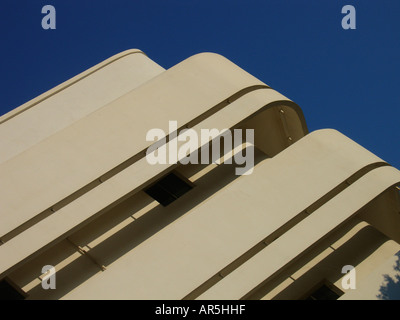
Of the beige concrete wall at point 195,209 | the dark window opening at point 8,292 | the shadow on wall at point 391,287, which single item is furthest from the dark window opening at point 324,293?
the dark window opening at point 8,292

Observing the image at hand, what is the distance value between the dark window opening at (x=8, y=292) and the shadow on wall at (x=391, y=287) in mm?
8006

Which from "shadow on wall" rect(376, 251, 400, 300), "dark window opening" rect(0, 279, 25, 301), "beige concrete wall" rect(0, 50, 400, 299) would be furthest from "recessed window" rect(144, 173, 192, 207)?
"shadow on wall" rect(376, 251, 400, 300)

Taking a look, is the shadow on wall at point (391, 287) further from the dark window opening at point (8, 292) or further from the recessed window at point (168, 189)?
the dark window opening at point (8, 292)

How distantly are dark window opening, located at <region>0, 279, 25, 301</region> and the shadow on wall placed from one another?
801cm

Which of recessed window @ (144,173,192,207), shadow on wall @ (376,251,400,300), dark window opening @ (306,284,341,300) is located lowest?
dark window opening @ (306,284,341,300)

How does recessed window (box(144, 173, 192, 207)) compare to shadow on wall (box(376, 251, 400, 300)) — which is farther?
recessed window (box(144, 173, 192, 207))

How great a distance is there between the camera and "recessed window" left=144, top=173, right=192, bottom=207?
19609mm

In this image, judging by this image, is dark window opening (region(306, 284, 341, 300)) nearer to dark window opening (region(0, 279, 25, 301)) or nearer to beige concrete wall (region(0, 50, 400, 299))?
beige concrete wall (region(0, 50, 400, 299))

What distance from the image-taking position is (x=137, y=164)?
741 inches

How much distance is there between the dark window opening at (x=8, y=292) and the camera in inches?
692

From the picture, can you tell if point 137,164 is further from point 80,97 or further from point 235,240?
point 80,97

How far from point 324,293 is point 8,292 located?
7.33m

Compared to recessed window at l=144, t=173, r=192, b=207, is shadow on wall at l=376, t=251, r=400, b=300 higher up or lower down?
lower down
